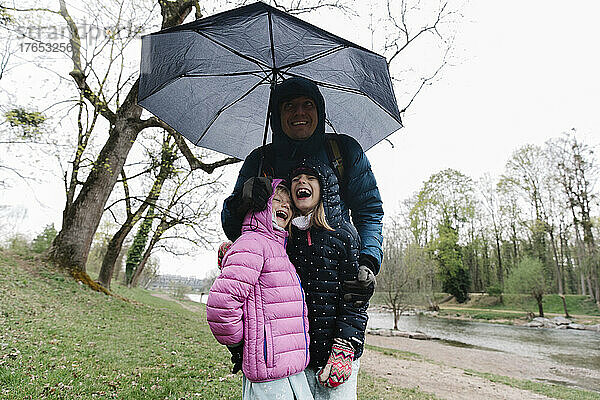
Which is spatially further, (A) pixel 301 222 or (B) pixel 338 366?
(A) pixel 301 222

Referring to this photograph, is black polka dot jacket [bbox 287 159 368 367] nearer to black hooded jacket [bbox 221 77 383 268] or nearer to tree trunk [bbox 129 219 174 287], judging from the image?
black hooded jacket [bbox 221 77 383 268]

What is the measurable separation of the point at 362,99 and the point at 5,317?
786 cm

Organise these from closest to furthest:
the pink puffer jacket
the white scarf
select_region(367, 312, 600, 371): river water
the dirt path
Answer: the pink puffer jacket
the white scarf
the dirt path
select_region(367, 312, 600, 371): river water

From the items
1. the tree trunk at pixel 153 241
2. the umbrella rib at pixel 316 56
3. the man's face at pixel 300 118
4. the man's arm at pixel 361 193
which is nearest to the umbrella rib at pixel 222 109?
the umbrella rib at pixel 316 56

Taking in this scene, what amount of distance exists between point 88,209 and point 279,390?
36.3ft

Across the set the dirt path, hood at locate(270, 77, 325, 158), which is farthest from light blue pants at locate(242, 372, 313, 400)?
the dirt path

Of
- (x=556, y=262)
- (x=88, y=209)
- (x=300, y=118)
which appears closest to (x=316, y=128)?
(x=300, y=118)

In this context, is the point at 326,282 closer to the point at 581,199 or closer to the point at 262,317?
the point at 262,317

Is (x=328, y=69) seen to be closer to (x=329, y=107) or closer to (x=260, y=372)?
(x=329, y=107)

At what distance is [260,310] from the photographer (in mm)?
1616

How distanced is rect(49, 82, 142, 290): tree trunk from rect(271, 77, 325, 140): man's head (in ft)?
33.3

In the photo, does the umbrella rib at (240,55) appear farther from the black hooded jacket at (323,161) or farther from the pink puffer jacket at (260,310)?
the pink puffer jacket at (260,310)

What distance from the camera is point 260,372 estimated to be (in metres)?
1.58

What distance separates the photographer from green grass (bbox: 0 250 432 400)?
4.64m
